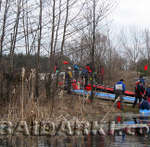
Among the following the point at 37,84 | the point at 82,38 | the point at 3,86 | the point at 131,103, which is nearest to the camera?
the point at 3,86

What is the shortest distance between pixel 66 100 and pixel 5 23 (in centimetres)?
628

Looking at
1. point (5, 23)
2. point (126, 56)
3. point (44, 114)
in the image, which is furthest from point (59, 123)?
point (126, 56)

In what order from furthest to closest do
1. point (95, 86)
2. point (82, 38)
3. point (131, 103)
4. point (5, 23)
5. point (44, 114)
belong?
point (131, 103) → point (95, 86) → point (82, 38) → point (5, 23) → point (44, 114)

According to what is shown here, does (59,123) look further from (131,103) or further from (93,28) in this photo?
(131,103)

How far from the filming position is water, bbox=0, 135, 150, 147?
7703mm

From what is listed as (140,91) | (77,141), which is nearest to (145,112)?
(140,91)

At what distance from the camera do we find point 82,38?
19703mm

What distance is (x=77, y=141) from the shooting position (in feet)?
27.2

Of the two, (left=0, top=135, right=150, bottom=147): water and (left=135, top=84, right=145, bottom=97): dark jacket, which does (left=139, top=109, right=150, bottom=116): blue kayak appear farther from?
(left=0, top=135, right=150, bottom=147): water

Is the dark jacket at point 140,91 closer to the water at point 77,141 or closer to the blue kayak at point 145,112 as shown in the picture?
the blue kayak at point 145,112

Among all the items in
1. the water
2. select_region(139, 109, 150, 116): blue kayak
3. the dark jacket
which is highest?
the dark jacket

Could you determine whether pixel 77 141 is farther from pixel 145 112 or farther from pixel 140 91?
pixel 140 91

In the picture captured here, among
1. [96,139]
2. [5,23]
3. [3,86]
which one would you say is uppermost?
[5,23]

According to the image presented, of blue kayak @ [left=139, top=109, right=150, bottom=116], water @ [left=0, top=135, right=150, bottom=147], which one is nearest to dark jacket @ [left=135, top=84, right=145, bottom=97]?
blue kayak @ [left=139, top=109, right=150, bottom=116]
